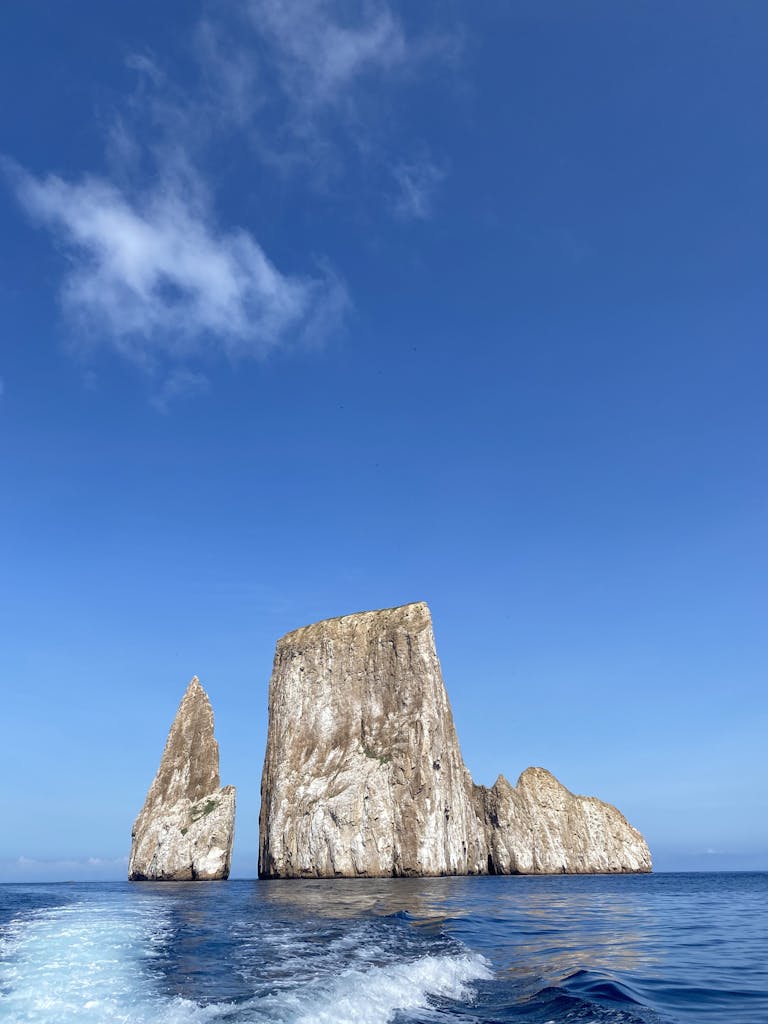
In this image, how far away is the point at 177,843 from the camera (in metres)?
71.2

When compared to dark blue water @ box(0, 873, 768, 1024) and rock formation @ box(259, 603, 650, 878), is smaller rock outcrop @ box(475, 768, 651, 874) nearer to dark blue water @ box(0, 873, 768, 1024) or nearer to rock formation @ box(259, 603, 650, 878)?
rock formation @ box(259, 603, 650, 878)

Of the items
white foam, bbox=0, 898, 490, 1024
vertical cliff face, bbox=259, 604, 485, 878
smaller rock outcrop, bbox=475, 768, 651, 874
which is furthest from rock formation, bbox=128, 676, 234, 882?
white foam, bbox=0, 898, 490, 1024

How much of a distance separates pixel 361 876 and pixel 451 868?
37.0ft

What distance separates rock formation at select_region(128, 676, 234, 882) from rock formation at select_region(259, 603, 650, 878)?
8.39 m

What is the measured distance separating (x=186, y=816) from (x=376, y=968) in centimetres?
6547

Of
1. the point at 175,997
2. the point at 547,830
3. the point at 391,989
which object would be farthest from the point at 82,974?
the point at 547,830

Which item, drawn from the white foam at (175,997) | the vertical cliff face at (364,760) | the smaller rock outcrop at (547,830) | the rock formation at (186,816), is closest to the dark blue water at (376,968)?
the white foam at (175,997)

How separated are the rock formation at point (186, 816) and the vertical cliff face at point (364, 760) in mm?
8307

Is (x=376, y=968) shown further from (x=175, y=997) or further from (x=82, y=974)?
(x=82, y=974)

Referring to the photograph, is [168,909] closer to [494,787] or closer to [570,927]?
[570,927]

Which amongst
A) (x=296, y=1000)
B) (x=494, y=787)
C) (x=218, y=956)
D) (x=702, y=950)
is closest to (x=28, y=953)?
(x=218, y=956)

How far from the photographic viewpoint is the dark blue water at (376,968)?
36.7 feet

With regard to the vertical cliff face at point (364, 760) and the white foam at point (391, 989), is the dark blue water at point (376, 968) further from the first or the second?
the vertical cliff face at point (364, 760)

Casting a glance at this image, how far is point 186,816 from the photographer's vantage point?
7288cm
